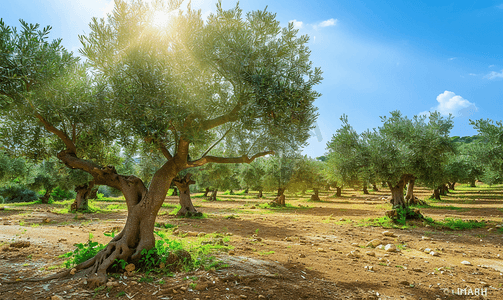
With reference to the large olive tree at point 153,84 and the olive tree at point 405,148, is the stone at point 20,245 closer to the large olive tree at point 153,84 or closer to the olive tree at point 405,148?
the large olive tree at point 153,84

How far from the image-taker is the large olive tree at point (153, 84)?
657 cm

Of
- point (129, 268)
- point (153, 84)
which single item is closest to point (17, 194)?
point (129, 268)

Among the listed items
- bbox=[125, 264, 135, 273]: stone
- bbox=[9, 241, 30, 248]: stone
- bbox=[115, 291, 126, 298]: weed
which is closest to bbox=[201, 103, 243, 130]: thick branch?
bbox=[125, 264, 135, 273]: stone

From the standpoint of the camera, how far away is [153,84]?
6594 millimetres

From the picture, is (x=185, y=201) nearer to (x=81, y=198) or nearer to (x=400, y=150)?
(x=81, y=198)

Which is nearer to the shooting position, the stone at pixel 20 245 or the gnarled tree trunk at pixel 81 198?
the stone at pixel 20 245

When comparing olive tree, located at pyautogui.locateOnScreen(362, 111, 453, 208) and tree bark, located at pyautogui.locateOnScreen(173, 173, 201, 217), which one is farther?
tree bark, located at pyautogui.locateOnScreen(173, 173, 201, 217)

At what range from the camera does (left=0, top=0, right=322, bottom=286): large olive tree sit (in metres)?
6.57

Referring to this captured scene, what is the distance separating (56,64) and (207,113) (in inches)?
166

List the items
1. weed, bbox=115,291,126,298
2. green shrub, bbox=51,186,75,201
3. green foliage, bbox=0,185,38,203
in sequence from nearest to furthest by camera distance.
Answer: weed, bbox=115,291,126,298, green foliage, bbox=0,185,38,203, green shrub, bbox=51,186,75,201

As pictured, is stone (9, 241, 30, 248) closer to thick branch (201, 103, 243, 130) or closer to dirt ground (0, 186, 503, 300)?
dirt ground (0, 186, 503, 300)

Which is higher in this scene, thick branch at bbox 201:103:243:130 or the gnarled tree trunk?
thick branch at bbox 201:103:243:130

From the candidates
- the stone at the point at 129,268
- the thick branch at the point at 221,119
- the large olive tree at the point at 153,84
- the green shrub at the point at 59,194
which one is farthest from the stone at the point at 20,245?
the green shrub at the point at 59,194

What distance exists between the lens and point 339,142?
1964 centimetres
